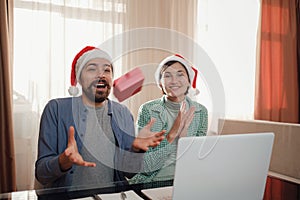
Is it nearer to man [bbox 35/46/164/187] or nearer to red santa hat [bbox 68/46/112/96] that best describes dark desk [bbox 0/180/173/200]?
man [bbox 35/46/164/187]

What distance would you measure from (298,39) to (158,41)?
5.89ft

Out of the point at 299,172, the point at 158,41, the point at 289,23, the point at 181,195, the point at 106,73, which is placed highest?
the point at 289,23

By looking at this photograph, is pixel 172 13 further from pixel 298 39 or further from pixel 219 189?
pixel 219 189

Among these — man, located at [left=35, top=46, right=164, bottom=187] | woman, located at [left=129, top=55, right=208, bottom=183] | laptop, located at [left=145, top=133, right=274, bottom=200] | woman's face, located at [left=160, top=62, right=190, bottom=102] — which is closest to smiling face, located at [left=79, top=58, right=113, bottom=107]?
man, located at [left=35, top=46, right=164, bottom=187]

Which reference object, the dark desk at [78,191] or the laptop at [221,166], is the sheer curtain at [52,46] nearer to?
the dark desk at [78,191]

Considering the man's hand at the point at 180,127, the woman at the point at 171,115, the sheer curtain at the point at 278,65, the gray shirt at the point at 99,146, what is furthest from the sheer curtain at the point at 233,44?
the gray shirt at the point at 99,146

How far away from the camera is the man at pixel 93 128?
147 centimetres

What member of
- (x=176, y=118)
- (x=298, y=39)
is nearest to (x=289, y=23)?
(x=298, y=39)

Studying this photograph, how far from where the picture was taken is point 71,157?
1.21 meters

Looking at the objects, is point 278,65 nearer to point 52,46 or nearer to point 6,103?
point 52,46

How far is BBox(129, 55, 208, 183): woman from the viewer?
160 cm

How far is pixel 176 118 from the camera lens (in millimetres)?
1729

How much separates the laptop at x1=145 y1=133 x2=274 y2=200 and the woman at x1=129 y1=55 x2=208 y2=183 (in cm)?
62

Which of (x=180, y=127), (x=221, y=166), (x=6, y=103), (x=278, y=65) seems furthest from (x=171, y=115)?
(x=278, y=65)
